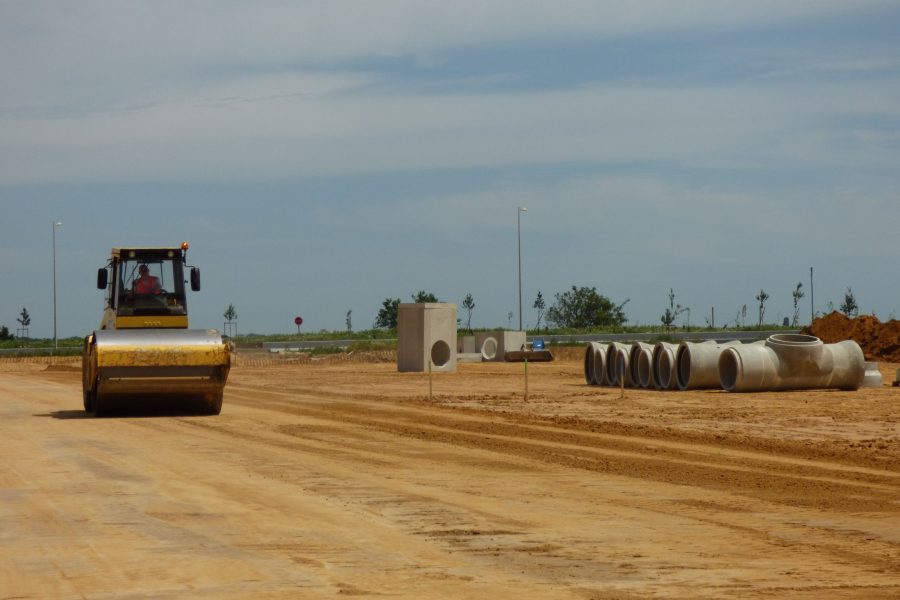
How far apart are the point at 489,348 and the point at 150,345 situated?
38.6m

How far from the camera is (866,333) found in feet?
156

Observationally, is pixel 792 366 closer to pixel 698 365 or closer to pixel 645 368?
pixel 698 365

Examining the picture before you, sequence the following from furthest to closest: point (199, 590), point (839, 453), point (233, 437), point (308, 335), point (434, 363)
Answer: point (308, 335)
point (434, 363)
point (233, 437)
point (839, 453)
point (199, 590)

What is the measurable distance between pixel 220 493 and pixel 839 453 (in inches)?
356

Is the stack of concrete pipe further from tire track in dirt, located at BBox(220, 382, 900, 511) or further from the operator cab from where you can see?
the operator cab

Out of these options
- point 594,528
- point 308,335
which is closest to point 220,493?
point 594,528

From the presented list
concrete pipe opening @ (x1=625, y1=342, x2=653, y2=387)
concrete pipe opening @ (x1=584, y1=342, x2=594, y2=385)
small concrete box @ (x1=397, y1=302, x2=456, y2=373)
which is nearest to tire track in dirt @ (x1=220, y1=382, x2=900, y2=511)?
concrete pipe opening @ (x1=625, y1=342, x2=653, y2=387)

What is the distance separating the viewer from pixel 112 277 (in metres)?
23.8

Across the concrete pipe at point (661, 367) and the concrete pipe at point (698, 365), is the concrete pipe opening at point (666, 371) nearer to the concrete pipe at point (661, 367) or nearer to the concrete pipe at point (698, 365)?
the concrete pipe at point (661, 367)

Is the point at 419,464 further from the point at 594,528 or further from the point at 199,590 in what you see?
the point at 199,590

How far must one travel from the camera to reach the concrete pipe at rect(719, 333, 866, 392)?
3056cm

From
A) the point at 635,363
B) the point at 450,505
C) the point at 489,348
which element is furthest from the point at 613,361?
the point at 489,348

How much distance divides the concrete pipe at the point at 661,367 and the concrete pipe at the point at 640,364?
15 centimetres

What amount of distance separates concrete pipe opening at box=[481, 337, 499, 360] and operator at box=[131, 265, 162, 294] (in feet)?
118
